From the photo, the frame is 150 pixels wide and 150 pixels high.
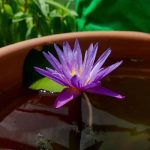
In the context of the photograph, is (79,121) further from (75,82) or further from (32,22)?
(32,22)

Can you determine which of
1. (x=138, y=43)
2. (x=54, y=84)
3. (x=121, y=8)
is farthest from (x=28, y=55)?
(x=121, y=8)

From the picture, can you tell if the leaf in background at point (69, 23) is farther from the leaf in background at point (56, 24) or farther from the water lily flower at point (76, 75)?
the water lily flower at point (76, 75)

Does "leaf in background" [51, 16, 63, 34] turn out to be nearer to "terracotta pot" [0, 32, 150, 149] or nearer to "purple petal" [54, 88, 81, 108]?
"terracotta pot" [0, 32, 150, 149]

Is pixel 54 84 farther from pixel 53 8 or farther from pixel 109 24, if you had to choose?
pixel 53 8

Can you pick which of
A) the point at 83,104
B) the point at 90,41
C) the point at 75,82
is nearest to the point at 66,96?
the point at 75,82

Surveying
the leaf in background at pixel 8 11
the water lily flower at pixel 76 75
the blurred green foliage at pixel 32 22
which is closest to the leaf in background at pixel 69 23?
the blurred green foliage at pixel 32 22

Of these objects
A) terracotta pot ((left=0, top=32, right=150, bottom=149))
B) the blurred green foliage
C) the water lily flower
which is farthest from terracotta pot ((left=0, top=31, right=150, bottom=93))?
the blurred green foliage

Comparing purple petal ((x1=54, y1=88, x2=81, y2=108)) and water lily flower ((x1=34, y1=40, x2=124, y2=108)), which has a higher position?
water lily flower ((x1=34, y1=40, x2=124, y2=108))
